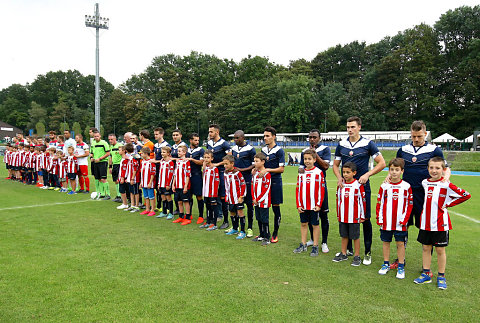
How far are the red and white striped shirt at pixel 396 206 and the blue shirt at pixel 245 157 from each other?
8.84 feet

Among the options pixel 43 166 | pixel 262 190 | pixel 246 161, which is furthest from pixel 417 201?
pixel 43 166

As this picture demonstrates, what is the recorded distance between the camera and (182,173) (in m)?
7.35

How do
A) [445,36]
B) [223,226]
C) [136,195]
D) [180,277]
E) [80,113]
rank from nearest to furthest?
[180,277], [223,226], [136,195], [445,36], [80,113]

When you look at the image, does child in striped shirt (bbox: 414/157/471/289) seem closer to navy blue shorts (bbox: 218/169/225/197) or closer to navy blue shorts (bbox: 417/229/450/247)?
navy blue shorts (bbox: 417/229/450/247)

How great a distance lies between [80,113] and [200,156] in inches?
3539

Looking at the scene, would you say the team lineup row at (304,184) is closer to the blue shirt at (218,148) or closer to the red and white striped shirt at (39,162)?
the blue shirt at (218,148)

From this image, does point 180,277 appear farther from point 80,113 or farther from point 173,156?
point 80,113

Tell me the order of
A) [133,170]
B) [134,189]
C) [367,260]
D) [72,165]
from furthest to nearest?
[72,165]
[134,189]
[133,170]
[367,260]

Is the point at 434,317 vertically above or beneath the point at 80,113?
beneath

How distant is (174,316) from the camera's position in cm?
336

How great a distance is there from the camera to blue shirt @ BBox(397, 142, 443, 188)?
4.57 m

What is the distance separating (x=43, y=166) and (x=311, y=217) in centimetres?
1181

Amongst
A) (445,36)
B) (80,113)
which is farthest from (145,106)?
(445,36)

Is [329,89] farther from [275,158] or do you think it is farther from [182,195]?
[275,158]
